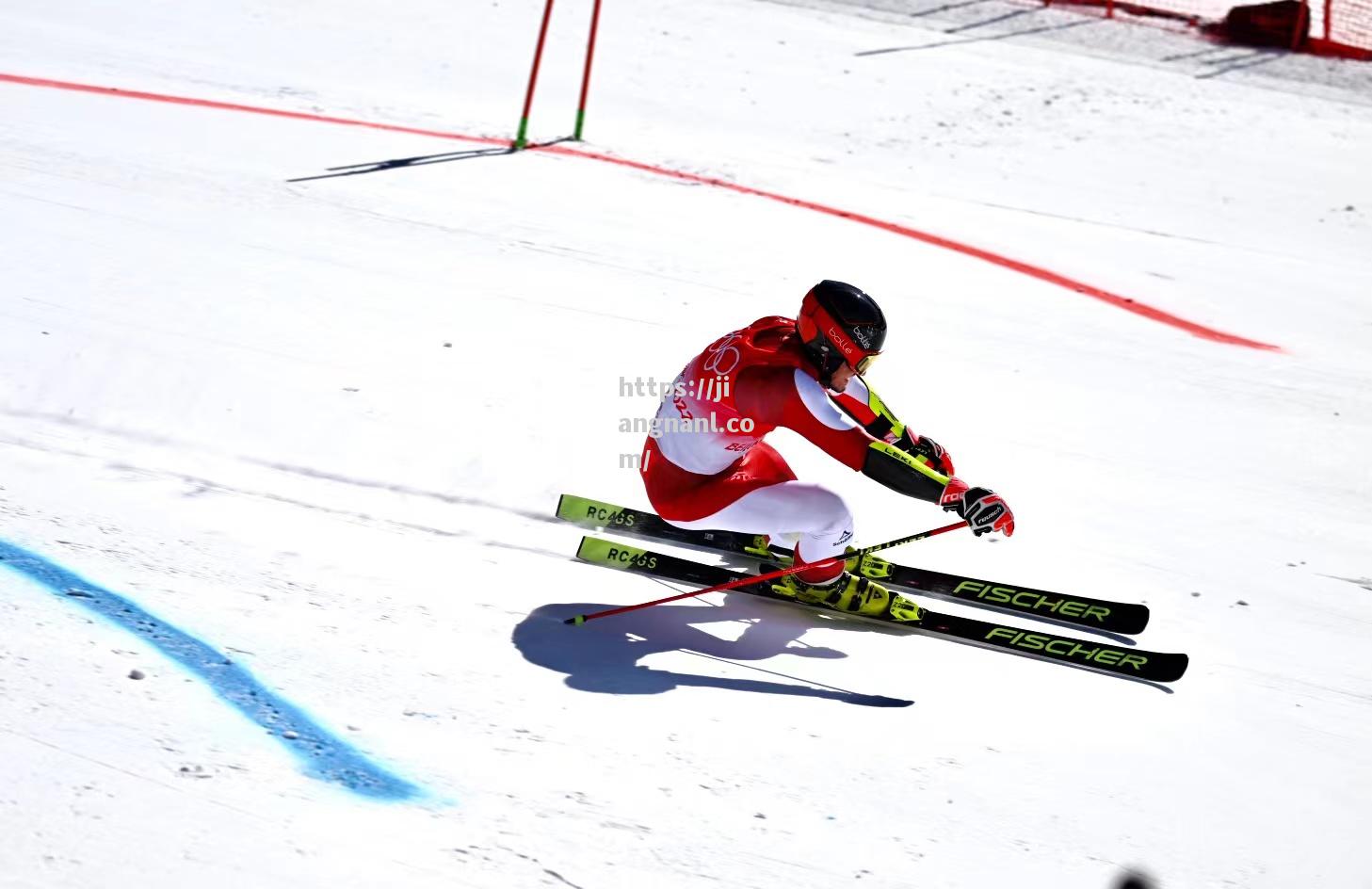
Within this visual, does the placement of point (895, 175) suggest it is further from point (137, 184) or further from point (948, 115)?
point (137, 184)

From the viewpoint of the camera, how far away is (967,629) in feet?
17.7

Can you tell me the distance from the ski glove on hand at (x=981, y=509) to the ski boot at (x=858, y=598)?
2.37 feet

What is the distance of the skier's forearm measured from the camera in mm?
4852

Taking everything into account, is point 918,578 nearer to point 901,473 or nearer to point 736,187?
point 901,473

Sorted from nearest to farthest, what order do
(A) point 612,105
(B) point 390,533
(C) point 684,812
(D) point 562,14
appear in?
1. (C) point 684,812
2. (B) point 390,533
3. (A) point 612,105
4. (D) point 562,14

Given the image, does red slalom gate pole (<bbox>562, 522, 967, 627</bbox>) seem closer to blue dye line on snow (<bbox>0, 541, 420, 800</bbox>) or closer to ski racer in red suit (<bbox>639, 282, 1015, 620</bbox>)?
ski racer in red suit (<bbox>639, 282, 1015, 620</bbox>)

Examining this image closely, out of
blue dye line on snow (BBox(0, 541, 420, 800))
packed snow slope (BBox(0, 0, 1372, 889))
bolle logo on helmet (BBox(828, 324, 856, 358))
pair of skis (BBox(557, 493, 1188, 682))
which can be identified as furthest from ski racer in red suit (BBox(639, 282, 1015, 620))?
blue dye line on snow (BBox(0, 541, 420, 800))

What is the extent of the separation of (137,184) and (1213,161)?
950 cm

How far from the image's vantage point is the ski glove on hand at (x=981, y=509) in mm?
4793

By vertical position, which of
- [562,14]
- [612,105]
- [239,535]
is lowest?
[239,535]

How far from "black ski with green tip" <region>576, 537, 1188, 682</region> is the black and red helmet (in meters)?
1.11

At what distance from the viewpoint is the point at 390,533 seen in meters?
5.59

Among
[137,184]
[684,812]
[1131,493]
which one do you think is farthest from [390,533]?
[137,184]

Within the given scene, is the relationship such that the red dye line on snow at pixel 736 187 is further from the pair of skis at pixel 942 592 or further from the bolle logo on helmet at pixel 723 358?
the bolle logo on helmet at pixel 723 358
